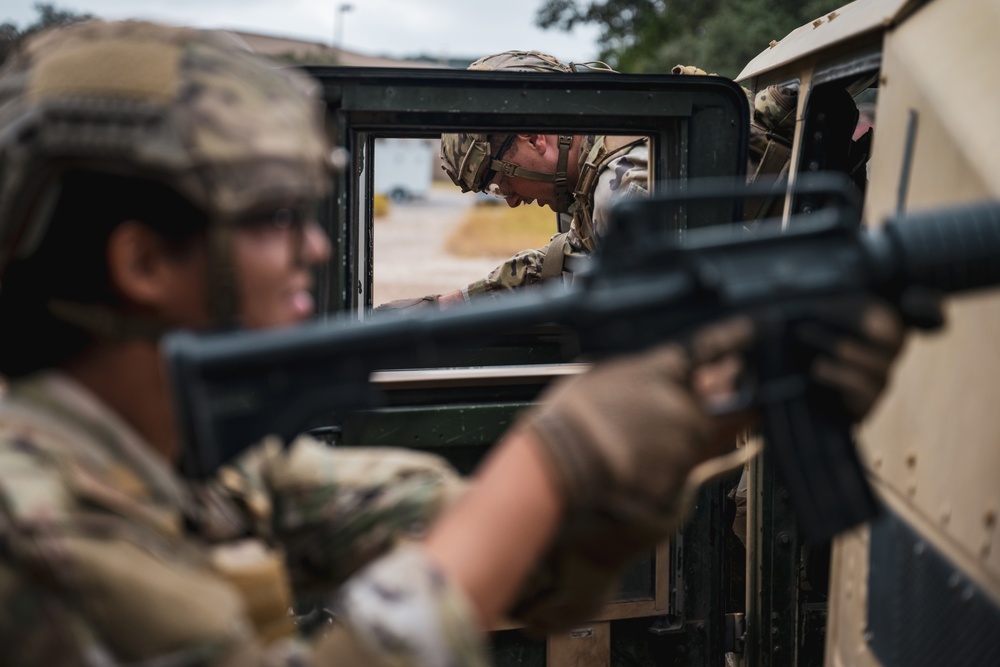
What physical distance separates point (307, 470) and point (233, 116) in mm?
618

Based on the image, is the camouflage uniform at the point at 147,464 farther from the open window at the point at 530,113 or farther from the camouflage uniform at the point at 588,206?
the camouflage uniform at the point at 588,206

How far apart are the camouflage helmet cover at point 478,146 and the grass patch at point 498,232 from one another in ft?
53.3

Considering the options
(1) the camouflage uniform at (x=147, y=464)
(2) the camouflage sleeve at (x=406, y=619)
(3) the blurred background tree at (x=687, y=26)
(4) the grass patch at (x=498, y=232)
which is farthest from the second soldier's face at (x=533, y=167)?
(4) the grass patch at (x=498, y=232)

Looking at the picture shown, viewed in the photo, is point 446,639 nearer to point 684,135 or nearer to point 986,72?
point 986,72

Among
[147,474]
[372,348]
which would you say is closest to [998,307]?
[372,348]

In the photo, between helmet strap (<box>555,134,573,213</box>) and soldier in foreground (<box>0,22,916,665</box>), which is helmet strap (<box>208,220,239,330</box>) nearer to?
soldier in foreground (<box>0,22,916,665</box>)

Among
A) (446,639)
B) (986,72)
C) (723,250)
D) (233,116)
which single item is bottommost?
(446,639)

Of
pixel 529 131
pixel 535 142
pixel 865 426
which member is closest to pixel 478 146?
pixel 535 142

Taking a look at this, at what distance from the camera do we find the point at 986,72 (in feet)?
5.82

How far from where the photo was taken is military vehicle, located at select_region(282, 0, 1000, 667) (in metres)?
1.67

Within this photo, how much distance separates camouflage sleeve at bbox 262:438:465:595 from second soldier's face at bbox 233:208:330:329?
357 millimetres

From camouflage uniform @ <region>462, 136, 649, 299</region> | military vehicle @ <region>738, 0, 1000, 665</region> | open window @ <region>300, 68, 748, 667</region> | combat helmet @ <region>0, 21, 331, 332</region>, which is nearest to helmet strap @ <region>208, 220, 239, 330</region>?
combat helmet @ <region>0, 21, 331, 332</region>

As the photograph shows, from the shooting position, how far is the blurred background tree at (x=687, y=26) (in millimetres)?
15570

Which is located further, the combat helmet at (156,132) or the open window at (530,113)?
the open window at (530,113)
